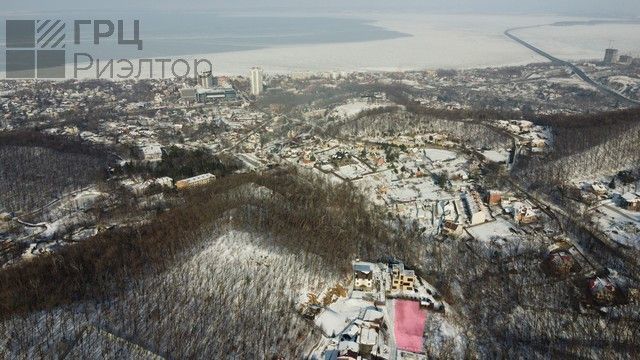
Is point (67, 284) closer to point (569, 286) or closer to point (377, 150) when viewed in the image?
point (569, 286)

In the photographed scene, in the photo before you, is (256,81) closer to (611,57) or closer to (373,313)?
(373,313)
